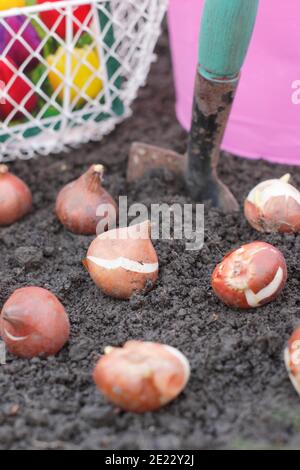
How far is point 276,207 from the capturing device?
3.85ft

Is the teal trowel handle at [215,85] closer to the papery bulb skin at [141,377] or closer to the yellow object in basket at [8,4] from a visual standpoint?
the yellow object in basket at [8,4]

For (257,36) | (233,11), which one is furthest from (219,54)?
(257,36)

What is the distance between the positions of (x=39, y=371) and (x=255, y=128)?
2.50 ft

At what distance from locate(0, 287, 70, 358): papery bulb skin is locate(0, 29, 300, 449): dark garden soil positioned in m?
0.02

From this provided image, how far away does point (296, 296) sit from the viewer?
1.08m

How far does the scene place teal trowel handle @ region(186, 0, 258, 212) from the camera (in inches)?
42.6

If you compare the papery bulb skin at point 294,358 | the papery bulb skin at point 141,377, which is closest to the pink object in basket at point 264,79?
the papery bulb skin at point 294,358

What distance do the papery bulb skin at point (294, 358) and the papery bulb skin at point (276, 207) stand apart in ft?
0.96

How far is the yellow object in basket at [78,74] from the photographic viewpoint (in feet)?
4.50

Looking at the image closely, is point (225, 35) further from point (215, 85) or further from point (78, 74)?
point (78, 74)

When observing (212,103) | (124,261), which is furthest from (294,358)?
(212,103)

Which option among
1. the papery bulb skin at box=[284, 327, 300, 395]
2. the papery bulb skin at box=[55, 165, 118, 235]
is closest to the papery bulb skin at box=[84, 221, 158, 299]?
the papery bulb skin at box=[55, 165, 118, 235]

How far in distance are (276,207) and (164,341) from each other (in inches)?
13.6

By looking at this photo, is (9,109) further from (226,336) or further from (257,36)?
(226,336)
